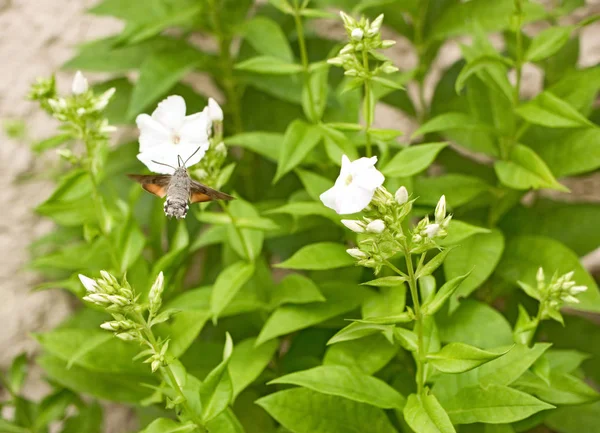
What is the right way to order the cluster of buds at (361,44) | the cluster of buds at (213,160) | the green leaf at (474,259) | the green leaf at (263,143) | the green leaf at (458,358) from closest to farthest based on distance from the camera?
the green leaf at (458,358) → the cluster of buds at (361,44) → the cluster of buds at (213,160) → the green leaf at (474,259) → the green leaf at (263,143)

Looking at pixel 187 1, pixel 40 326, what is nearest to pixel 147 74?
pixel 187 1

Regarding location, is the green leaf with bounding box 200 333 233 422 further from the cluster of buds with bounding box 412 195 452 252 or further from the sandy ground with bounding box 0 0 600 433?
the sandy ground with bounding box 0 0 600 433

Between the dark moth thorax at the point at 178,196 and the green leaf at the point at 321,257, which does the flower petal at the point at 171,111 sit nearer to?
the dark moth thorax at the point at 178,196

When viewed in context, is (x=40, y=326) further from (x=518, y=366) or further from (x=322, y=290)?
(x=518, y=366)

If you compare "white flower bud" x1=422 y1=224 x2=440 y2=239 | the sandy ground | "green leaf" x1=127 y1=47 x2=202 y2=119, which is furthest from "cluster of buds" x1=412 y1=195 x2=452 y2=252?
the sandy ground

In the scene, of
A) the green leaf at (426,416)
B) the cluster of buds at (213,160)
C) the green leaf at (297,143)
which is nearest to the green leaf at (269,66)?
the green leaf at (297,143)

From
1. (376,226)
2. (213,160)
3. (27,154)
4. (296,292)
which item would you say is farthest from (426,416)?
(27,154)
